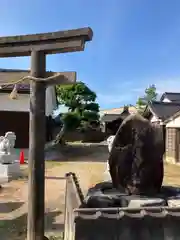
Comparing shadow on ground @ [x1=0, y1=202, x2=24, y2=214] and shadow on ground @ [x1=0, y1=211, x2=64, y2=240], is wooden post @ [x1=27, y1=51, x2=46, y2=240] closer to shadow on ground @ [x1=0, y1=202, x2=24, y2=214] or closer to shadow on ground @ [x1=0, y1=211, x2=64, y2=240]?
shadow on ground @ [x1=0, y1=211, x2=64, y2=240]

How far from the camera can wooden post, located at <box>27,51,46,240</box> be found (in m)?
3.73

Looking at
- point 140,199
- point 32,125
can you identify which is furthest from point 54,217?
point 140,199

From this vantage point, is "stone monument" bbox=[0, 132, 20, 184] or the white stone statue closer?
"stone monument" bbox=[0, 132, 20, 184]

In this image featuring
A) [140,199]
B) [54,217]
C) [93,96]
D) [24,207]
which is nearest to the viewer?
[140,199]

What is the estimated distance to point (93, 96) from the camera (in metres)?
30.4

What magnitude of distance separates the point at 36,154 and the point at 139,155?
1.42 metres

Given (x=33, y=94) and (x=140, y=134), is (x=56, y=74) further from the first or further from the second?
(x=140, y=134)

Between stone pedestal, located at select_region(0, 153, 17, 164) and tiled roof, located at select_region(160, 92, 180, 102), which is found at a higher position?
tiled roof, located at select_region(160, 92, 180, 102)

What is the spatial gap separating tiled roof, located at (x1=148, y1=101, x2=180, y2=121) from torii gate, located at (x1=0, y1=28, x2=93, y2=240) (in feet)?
48.1

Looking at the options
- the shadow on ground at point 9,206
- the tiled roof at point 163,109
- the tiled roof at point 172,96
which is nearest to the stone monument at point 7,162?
the shadow on ground at point 9,206

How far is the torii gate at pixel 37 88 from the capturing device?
146 inches

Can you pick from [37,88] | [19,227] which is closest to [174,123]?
[19,227]

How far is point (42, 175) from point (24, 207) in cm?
280

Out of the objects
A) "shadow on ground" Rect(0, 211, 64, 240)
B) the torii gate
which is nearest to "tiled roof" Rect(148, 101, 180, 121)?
"shadow on ground" Rect(0, 211, 64, 240)
